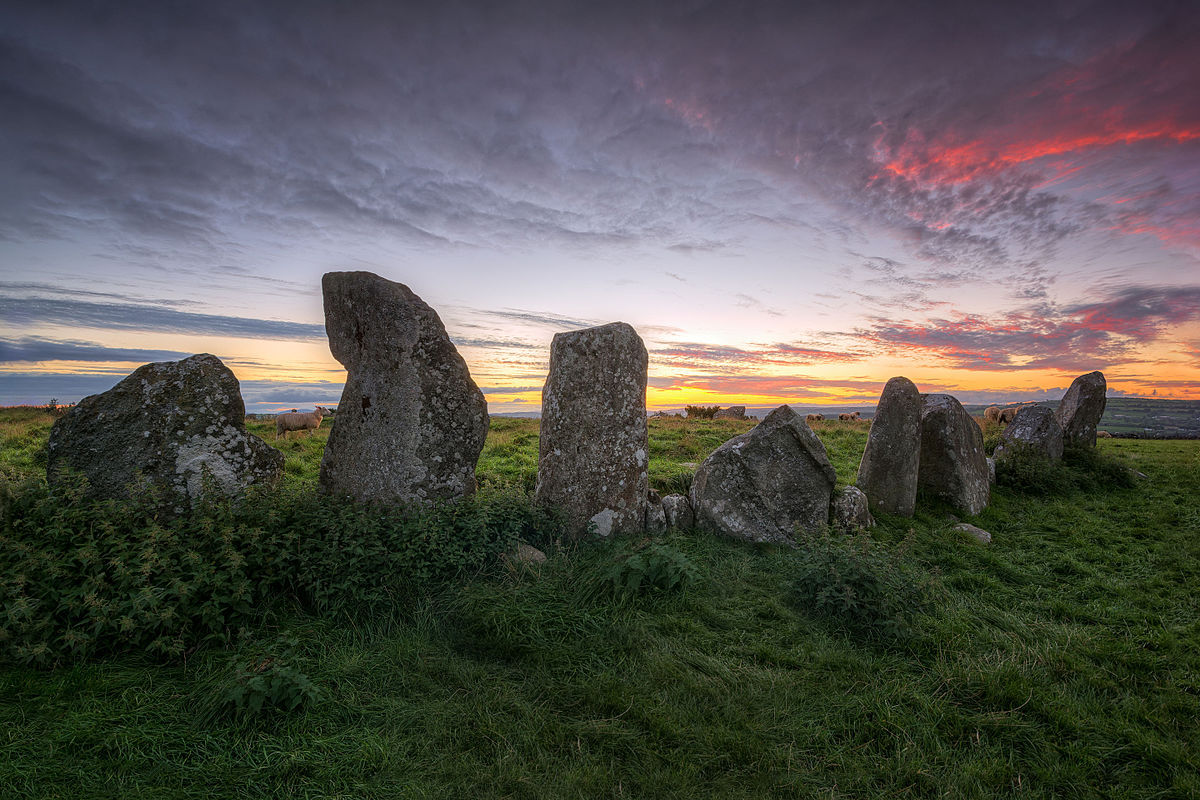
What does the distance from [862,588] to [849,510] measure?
3.29 m

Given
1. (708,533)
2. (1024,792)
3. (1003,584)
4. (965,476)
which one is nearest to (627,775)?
(1024,792)

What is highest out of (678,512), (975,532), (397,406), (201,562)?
(397,406)

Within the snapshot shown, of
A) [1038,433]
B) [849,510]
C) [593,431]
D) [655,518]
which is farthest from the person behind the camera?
[1038,433]

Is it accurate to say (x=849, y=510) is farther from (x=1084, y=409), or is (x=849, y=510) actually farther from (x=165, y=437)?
(x=1084, y=409)

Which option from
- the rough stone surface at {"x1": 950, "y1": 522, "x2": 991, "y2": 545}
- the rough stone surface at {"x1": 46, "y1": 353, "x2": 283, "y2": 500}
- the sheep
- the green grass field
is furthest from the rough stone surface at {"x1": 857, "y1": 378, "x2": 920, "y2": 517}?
the sheep

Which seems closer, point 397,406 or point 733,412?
point 397,406

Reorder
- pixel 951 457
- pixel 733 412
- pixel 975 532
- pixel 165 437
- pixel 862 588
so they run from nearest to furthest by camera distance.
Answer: pixel 862 588, pixel 165 437, pixel 975 532, pixel 951 457, pixel 733 412

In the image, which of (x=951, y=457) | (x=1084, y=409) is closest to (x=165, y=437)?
(x=951, y=457)

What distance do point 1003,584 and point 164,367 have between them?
35.6 feet

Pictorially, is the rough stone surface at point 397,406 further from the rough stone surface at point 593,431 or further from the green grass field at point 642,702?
the green grass field at point 642,702

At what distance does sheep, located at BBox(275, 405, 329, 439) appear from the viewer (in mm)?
16547

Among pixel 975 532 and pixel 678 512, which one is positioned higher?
pixel 678 512

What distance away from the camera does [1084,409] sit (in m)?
14.7

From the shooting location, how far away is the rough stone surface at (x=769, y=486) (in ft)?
26.4
